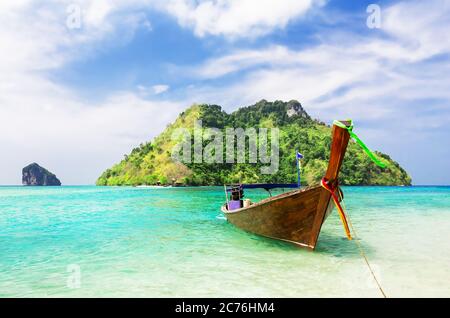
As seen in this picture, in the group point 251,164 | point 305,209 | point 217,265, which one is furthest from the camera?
point 251,164

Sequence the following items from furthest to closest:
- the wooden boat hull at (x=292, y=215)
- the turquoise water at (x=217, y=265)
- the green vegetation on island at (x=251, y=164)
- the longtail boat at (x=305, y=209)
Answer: the green vegetation on island at (x=251, y=164)
the wooden boat hull at (x=292, y=215)
the longtail boat at (x=305, y=209)
the turquoise water at (x=217, y=265)

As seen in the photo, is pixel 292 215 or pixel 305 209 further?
pixel 292 215

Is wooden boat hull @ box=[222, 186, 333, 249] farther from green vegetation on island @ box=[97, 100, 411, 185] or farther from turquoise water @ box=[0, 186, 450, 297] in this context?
green vegetation on island @ box=[97, 100, 411, 185]

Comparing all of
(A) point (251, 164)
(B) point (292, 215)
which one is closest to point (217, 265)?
(B) point (292, 215)

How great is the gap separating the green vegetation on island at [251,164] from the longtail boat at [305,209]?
94286mm

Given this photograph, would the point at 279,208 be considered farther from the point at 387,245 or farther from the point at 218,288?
the point at 387,245

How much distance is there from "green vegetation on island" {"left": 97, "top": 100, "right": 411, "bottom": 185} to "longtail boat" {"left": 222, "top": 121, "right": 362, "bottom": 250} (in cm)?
9429

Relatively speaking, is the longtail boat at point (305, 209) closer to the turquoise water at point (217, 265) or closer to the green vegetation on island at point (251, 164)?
the turquoise water at point (217, 265)

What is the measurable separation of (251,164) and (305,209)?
11251cm

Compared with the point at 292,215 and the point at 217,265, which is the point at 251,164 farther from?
the point at 217,265

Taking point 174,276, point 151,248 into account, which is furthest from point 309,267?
point 151,248

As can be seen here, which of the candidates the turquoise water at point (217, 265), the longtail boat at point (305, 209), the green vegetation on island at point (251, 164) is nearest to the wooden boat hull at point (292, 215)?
the longtail boat at point (305, 209)

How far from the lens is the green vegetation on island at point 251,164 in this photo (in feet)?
366

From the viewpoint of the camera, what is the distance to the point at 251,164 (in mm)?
122188
